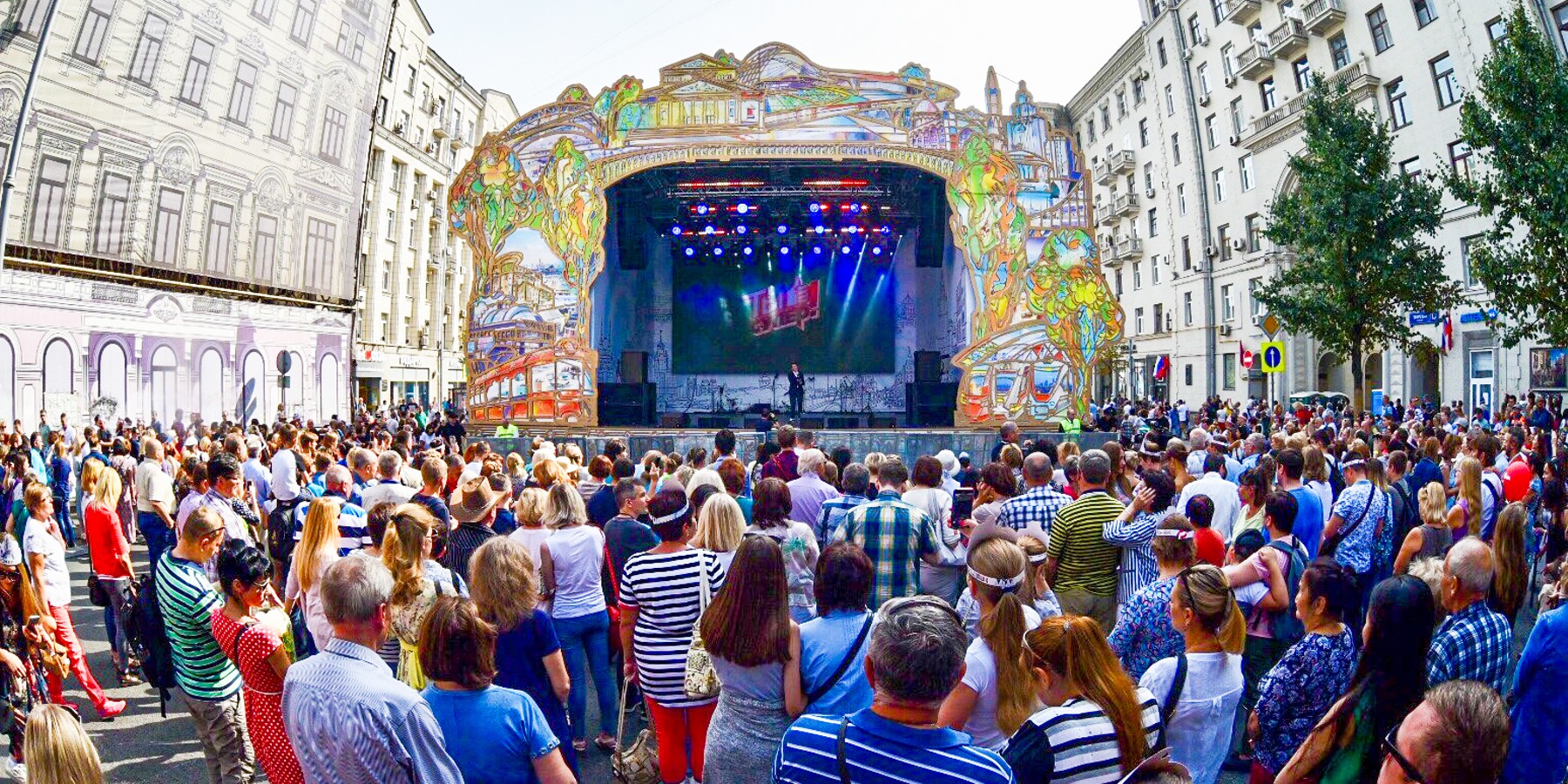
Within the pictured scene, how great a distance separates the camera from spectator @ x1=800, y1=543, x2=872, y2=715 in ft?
11.1

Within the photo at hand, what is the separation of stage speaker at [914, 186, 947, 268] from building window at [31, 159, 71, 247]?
16484 millimetres

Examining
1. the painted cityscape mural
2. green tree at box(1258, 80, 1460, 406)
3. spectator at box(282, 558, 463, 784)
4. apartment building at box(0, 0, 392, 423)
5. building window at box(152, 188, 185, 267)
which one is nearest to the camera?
spectator at box(282, 558, 463, 784)

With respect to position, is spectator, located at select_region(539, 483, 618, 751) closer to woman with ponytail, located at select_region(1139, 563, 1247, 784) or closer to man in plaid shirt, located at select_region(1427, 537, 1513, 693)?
woman with ponytail, located at select_region(1139, 563, 1247, 784)

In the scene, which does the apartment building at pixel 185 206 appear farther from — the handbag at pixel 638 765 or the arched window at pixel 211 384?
the handbag at pixel 638 765

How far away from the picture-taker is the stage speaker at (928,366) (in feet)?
79.3

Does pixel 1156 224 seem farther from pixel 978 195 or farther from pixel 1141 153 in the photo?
pixel 978 195

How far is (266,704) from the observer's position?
3744mm

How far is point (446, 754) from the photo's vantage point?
287 cm

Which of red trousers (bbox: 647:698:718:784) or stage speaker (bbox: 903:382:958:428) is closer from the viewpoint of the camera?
red trousers (bbox: 647:698:718:784)

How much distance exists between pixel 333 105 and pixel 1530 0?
27079 millimetres

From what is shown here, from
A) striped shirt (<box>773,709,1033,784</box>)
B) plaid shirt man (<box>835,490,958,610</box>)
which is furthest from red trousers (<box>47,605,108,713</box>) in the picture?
striped shirt (<box>773,709,1033,784</box>)

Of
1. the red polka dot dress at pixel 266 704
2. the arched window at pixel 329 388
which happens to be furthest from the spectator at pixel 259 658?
the arched window at pixel 329 388

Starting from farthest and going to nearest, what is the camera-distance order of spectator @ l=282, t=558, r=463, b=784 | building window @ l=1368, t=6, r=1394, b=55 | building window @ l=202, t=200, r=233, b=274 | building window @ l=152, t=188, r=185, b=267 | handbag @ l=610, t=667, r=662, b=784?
building window @ l=1368, t=6, r=1394, b=55 < building window @ l=202, t=200, r=233, b=274 < building window @ l=152, t=188, r=185, b=267 < handbag @ l=610, t=667, r=662, b=784 < spectator @ l=282, t=558, r=463, b=784

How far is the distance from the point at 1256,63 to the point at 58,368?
3339 centimetres
